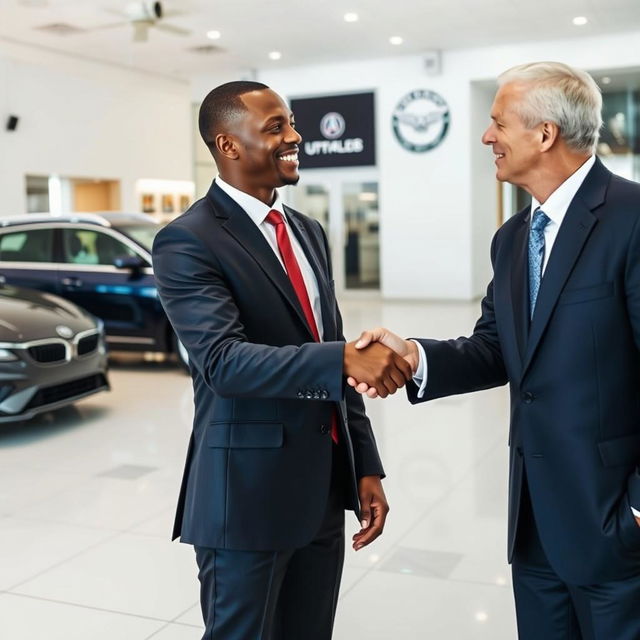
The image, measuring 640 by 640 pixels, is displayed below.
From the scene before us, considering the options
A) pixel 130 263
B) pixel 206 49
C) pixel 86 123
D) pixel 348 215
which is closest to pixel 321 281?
pixel 130 263

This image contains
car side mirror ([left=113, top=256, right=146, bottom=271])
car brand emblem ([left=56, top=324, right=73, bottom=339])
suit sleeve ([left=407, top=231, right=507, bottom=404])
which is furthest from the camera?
car side mirror ([left=113, top=256, right=146, bottom=271])

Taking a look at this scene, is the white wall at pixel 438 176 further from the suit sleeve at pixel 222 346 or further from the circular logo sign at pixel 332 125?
the suit sleeve at pixel 222 346

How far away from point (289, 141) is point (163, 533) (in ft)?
7.94

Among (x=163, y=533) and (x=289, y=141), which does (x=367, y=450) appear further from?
(x=163, y=533)

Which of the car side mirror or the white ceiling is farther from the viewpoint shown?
the white ceiling

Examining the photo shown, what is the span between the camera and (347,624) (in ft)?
9.49

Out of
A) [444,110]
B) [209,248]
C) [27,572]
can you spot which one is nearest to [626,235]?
[209,248]

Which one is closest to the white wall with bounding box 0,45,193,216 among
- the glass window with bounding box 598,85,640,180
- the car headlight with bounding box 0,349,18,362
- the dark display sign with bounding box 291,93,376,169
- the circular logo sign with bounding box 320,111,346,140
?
the dark display sign with bounding box 291,93,376,169

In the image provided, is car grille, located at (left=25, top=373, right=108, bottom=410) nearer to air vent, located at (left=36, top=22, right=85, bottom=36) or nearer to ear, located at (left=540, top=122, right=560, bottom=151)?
ear, located at (left=540, top=122, right=560, bottom=151)

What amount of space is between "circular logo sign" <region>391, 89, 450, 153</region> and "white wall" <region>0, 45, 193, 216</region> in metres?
4.48

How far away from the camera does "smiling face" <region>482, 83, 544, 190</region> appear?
1750 millimetres

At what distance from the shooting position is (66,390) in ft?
19.3

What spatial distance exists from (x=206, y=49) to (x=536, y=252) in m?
13.2

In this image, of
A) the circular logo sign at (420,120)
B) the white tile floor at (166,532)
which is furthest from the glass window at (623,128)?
the white tile floor at (166,532)
